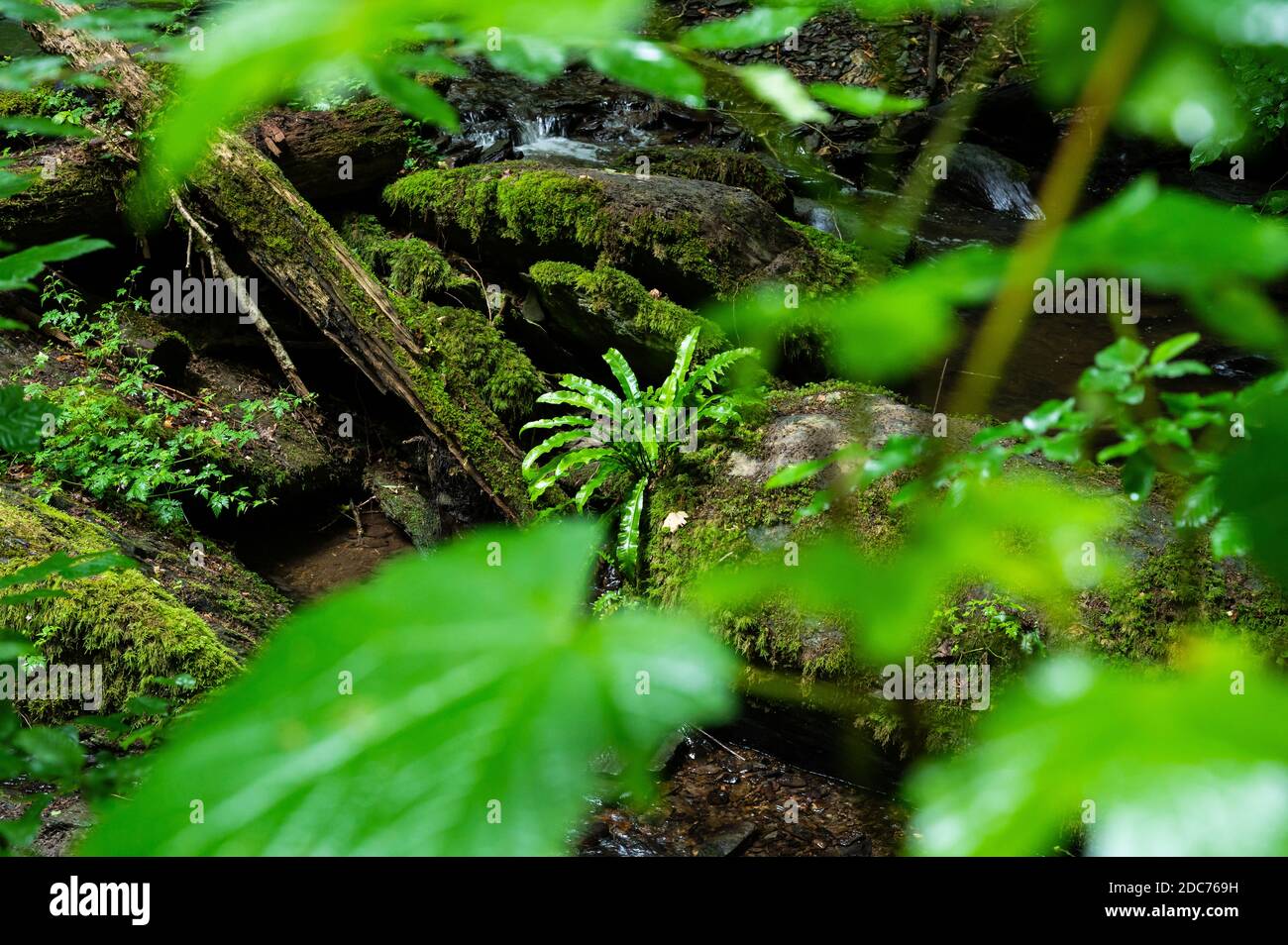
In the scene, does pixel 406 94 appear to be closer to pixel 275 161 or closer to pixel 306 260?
pixel 306 260

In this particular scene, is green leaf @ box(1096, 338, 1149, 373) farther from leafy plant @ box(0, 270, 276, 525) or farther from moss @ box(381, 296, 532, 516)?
leafy plant @ box(0, 270, 276, 525)

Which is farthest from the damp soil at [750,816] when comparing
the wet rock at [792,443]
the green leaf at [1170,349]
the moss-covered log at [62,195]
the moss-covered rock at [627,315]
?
the moss-covered log at [62,195]

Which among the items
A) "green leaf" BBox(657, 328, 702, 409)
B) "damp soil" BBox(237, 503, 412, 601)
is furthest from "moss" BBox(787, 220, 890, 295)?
"damp soil" BBox(237, 503, 412, 601)

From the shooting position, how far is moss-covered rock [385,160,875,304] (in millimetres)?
6156

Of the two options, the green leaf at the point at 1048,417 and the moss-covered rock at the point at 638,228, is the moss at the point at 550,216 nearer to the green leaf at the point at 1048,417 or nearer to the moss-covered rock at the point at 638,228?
the moss-covered rock at the point at 638,228

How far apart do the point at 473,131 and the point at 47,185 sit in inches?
222

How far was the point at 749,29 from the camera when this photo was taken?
45 centimetres

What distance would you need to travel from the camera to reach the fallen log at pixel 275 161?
19.1ft

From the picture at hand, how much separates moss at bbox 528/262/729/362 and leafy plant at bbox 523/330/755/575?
0.41m

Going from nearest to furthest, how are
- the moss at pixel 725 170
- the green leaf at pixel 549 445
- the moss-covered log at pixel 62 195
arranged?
the green leaf at pixel 549 445
the moss-covered log at pixel 62 195
the moss at pixel 725 170

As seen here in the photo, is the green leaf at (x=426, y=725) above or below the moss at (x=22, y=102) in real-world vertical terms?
below

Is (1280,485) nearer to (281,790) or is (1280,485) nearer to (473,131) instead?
(281,790)

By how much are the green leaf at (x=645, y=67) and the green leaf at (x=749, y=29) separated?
0.02m
